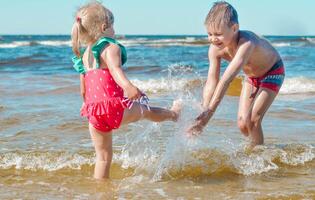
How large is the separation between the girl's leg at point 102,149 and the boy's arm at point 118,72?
0.48 meters

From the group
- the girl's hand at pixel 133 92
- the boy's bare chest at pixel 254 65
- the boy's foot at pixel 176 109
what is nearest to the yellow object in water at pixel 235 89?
the boy's bare chest at pixel 254 65

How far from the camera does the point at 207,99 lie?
492 centimetres

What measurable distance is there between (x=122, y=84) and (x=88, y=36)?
1.69 ft

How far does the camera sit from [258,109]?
531cm

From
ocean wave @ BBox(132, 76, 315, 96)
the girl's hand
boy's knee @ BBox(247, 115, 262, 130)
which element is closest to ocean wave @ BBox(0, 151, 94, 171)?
the girl's hand

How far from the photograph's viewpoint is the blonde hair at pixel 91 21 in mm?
4113

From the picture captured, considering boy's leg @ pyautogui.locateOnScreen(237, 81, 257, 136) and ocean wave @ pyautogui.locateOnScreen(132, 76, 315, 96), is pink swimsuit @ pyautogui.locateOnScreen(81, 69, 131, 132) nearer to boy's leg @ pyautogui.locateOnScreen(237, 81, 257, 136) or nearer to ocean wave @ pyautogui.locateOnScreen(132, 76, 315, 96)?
boy's leg @ pyautogui.locateOnScreen(237, 81, 257, 136)

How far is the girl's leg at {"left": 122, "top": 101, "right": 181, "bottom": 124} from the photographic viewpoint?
4207mm

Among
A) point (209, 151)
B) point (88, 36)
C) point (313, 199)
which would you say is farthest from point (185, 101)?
point (313, 199)

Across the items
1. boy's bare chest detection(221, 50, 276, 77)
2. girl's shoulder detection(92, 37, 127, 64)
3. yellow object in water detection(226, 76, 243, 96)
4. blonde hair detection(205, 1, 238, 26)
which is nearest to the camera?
girl's shoulder detection(92, 37, 127, 64)

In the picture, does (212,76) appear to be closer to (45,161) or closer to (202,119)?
(202,119)

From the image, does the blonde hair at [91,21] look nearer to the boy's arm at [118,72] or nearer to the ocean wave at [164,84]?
the boy's arm at [118,72]

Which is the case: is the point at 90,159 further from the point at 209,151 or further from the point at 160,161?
the point at 209,151

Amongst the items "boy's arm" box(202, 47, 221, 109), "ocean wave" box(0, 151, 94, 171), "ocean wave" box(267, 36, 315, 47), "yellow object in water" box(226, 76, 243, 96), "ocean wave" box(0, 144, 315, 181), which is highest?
"boy's arm" box(202, 47, 221, 109)
